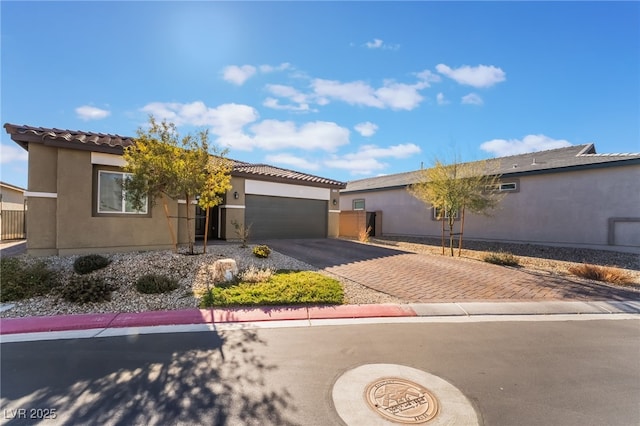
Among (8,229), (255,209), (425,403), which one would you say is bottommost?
Result: (425,403)

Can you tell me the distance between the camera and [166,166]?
353 inches

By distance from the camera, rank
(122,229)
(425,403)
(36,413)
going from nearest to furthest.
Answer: (36,413), (425,403), (122,229)

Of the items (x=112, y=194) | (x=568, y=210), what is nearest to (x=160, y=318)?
(x=112, y=194)

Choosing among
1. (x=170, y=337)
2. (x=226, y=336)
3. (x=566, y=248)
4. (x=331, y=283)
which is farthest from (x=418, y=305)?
(x=566, y=248)

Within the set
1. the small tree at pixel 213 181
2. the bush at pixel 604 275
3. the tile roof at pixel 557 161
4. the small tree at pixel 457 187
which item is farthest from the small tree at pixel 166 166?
the tile roof at pixel 557 161

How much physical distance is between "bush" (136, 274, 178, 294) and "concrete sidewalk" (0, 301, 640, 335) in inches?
47.6

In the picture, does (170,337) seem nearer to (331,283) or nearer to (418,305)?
(331,283)

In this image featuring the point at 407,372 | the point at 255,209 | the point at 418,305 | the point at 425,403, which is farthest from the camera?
the point at 255,209

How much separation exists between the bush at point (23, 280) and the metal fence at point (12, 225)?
40.4 ft

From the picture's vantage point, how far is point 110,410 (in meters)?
3.23

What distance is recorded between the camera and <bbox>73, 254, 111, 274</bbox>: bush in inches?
318

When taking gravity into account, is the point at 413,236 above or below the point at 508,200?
below

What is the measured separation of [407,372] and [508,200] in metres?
16.0

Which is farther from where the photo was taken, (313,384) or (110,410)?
(313,384)
